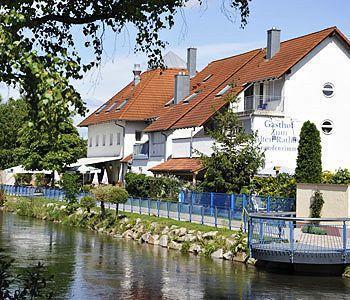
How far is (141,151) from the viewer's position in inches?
2104

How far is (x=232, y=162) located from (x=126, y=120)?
76.9 ft

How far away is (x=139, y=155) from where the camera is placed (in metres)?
52.7

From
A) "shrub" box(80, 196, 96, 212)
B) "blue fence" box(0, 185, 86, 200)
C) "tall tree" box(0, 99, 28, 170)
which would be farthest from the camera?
"tall tree" box(0, 99, 28, 170)

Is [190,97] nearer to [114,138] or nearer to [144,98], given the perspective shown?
[144,98]

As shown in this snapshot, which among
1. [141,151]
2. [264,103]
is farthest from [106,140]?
[264,103]

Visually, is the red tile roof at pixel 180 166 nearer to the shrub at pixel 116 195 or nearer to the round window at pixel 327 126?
the shrub at pixel 116 195

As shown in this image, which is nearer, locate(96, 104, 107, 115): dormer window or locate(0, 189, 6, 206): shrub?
locate(0, 189, 6, 206): shrub

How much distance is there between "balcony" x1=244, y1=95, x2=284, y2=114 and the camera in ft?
128

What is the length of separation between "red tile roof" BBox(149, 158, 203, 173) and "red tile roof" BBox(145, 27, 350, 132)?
7.23 ft

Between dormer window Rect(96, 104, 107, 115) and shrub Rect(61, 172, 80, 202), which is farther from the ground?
dormer window Rect(96, 104, 107, 115)

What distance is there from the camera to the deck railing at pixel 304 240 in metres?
21.4

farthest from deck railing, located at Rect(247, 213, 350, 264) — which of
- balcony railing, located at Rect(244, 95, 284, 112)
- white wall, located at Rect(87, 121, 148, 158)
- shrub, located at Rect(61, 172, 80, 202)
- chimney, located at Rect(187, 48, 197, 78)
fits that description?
chimney, located at Rect(187, 48, 197, 78)

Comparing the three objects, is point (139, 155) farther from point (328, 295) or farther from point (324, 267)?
point (328, 295)

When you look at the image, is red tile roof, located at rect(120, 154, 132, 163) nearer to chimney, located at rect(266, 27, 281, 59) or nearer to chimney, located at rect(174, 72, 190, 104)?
chimney, located at rect(174, 72, 190, 104)
